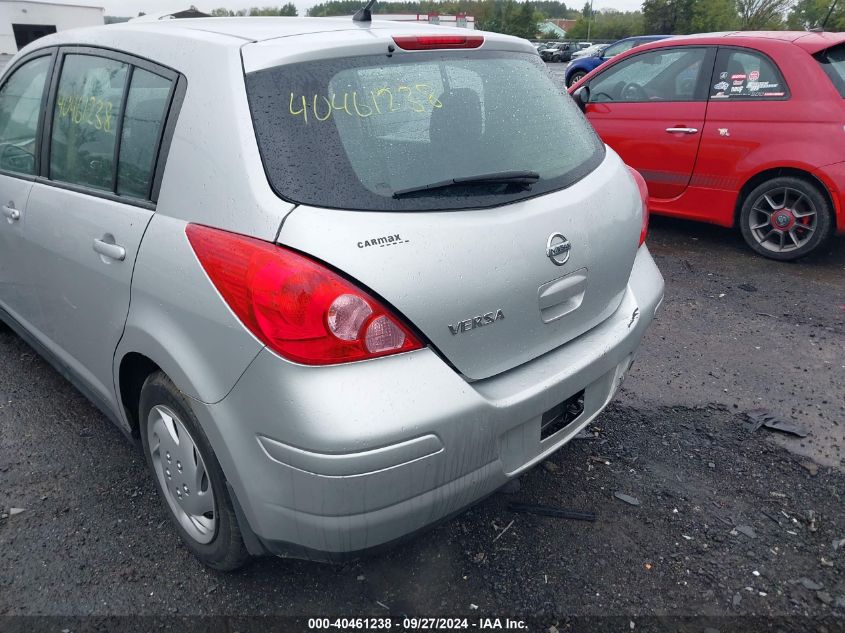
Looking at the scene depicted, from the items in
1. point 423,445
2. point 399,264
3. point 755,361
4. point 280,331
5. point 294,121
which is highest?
point 294,121

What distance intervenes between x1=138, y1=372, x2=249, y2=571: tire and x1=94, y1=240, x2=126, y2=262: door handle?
40 cm

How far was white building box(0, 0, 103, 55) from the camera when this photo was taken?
69.9ft

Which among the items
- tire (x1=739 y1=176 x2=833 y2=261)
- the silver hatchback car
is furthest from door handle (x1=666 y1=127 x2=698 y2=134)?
the silver hatchback car

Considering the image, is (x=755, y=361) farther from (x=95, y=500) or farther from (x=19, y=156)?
(x=19, y=156)

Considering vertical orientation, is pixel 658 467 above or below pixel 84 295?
below

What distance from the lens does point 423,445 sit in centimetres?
177

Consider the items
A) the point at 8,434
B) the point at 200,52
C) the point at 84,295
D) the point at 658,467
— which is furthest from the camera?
the point at 8,434

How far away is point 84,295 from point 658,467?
2382mm

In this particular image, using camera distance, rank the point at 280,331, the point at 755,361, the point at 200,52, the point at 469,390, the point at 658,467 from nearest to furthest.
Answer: the point at 280,331, the point at 469,390, the point at 200,52, the point at 658,467, the point at 755,361

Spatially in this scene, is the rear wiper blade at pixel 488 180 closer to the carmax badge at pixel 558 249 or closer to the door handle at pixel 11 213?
the carmax badge at pixel 558 249

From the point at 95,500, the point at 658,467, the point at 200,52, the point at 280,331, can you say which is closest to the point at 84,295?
the point at 95,500

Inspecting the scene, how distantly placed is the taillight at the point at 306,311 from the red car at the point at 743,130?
3814 mm

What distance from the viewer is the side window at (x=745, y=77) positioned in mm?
5125

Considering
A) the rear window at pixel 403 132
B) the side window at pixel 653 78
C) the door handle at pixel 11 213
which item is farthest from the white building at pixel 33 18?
the rear window at pixel 403 132
